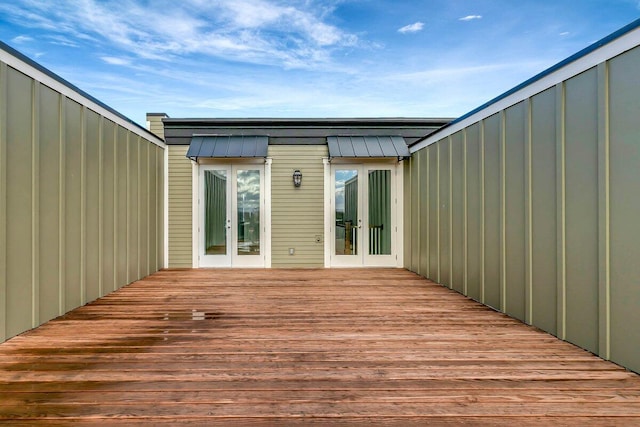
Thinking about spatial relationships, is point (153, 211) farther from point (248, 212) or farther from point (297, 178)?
point (297, 178)

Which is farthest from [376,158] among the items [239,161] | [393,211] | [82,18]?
[82,18]

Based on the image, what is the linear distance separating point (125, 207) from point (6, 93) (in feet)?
8.01

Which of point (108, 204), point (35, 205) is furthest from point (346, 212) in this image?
point (35, 205)

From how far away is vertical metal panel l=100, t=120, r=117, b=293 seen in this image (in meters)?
4.43

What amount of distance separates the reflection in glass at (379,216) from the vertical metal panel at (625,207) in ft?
14.8

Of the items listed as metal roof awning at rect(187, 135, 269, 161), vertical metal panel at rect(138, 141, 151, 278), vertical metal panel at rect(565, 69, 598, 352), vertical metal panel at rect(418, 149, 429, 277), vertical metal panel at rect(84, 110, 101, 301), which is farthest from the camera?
metal roof awning at rect(187, 135, 269, 161)

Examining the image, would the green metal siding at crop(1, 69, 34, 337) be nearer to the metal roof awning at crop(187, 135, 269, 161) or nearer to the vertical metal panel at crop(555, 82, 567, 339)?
the metal roof awning at crop(187, 135, 269, 161)

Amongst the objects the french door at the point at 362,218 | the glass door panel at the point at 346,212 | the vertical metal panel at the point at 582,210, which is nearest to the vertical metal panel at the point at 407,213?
the french door at the point at 362,218

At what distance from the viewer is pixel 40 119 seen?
327 centimetres

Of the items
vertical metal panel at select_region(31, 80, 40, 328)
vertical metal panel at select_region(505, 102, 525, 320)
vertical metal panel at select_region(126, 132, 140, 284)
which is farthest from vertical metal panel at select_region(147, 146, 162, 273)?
vertical metal panel at select_region(505, 102, 525, 320)

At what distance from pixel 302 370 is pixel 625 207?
268 cm

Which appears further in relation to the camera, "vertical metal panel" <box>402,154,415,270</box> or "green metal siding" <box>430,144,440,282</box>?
"vertical metal panel" <box>402,154,415,270</box>

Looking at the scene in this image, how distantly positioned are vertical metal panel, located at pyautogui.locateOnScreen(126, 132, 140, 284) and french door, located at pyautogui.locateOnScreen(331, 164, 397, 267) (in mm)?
3849

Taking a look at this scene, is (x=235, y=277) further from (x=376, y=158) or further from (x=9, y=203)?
(x=376, y=158)
